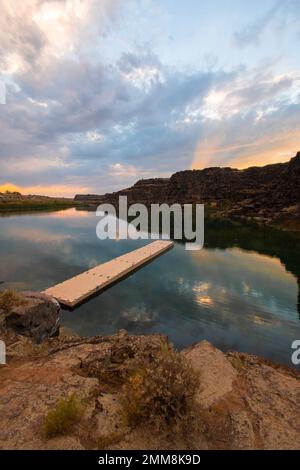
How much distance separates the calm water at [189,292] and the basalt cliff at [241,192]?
39.8 meters

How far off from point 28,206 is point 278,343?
12908 centimetres

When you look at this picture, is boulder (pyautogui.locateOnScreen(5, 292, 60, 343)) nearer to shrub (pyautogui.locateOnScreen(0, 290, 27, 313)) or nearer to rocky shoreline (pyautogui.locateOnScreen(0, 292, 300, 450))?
shrub (pyautogui.locateOnScreen(0, 290, 27, 313))

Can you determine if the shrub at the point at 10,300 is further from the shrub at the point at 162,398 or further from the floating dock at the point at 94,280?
the shrub at the point at 162,398

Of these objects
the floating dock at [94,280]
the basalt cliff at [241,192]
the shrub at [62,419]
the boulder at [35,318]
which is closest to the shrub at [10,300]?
the boulder at [35,318]

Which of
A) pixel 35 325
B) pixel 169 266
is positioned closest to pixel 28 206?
pixel 169 266

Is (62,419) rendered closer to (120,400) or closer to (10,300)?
(120,400)

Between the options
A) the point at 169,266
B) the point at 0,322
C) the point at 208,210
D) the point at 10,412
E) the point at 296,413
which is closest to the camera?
the point at 10,412

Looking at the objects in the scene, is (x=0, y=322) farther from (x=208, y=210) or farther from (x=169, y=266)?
(x=208, y=210)

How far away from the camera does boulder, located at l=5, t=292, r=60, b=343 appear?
10375mm

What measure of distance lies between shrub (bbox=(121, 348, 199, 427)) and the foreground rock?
0.77ft

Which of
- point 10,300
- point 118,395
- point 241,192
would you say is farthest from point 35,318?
point 241,192

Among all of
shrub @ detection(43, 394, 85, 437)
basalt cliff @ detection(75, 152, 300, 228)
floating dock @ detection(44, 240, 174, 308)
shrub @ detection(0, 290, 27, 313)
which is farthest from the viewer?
basalt cliff @ detection(75, 152, 300, 228)

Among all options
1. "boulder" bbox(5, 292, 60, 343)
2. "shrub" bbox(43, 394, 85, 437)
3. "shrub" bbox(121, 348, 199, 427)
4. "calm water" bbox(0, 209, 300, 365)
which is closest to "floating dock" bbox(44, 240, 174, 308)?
"calm water" bbox(0, 209, 300, 365)
